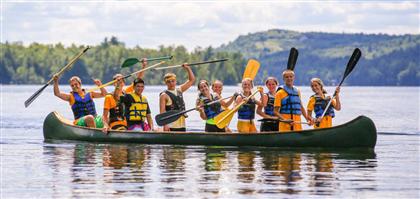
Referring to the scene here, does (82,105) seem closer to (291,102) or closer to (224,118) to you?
(224,118)

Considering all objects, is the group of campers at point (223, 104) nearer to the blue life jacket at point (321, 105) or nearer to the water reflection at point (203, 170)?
the blue life jacket at point (321, 105)

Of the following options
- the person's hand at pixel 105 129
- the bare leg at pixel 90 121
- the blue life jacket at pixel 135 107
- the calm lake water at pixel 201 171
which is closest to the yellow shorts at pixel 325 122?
the calm lake water at pixel 201 171

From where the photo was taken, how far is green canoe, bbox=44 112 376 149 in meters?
22.3

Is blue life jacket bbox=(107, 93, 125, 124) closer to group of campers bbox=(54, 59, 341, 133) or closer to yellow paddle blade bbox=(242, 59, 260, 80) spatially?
group of campers bbox=(54, 59, 341, 133)

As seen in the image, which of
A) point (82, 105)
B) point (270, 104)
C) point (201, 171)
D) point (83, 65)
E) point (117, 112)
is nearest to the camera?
point (201, 171)

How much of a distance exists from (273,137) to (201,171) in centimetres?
438

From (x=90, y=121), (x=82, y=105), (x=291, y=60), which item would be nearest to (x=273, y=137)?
(x=291, y=60)

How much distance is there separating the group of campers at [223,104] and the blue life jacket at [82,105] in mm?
282

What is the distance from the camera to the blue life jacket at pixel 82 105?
80.9ft

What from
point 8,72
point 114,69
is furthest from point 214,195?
point 8,72

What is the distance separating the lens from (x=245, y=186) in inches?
635

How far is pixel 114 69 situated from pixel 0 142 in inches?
5656

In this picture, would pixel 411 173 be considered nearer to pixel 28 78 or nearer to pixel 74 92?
pixel 74 92

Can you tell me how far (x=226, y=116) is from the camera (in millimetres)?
22797
